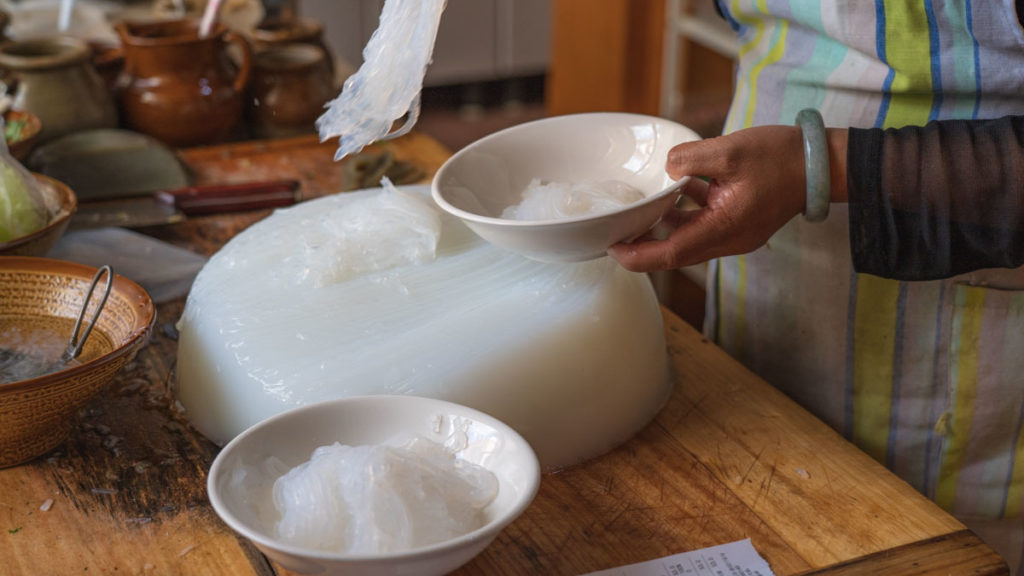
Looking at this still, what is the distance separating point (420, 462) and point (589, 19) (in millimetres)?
3078

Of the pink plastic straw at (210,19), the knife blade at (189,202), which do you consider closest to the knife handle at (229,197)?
the knife blade at (189,202)

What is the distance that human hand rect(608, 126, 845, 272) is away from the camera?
96 centimetres

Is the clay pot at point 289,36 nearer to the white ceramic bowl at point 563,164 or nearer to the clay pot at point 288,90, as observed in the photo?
the clay pot at point 288,90

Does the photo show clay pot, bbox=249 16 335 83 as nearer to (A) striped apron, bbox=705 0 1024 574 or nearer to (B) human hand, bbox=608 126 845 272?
(A) striped apron, bbox=705 0 1024 574

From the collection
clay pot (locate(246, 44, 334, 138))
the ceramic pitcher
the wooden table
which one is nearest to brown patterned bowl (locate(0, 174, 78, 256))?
the wooden table

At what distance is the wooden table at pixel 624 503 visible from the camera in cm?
89

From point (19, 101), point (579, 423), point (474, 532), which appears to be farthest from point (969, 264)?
point (19, 101)

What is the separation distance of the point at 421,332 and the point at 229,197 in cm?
73

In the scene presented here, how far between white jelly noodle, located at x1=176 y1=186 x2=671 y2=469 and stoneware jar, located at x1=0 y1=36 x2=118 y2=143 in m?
0.81

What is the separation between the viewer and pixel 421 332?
1010mm

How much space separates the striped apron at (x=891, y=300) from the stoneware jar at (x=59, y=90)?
3.77ft

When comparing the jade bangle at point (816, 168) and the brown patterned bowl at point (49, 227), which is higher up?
the jade bangle at point (816, 168)

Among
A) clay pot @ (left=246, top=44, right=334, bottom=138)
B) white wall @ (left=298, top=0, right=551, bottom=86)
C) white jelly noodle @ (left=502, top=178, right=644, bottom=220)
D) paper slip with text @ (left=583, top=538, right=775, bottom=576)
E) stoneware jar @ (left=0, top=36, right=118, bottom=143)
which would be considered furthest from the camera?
white wall @ (left=298, top=0, right=551, bottom=86)

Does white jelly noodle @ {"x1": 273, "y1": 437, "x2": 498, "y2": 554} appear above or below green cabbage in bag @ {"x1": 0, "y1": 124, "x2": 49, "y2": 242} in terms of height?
below
